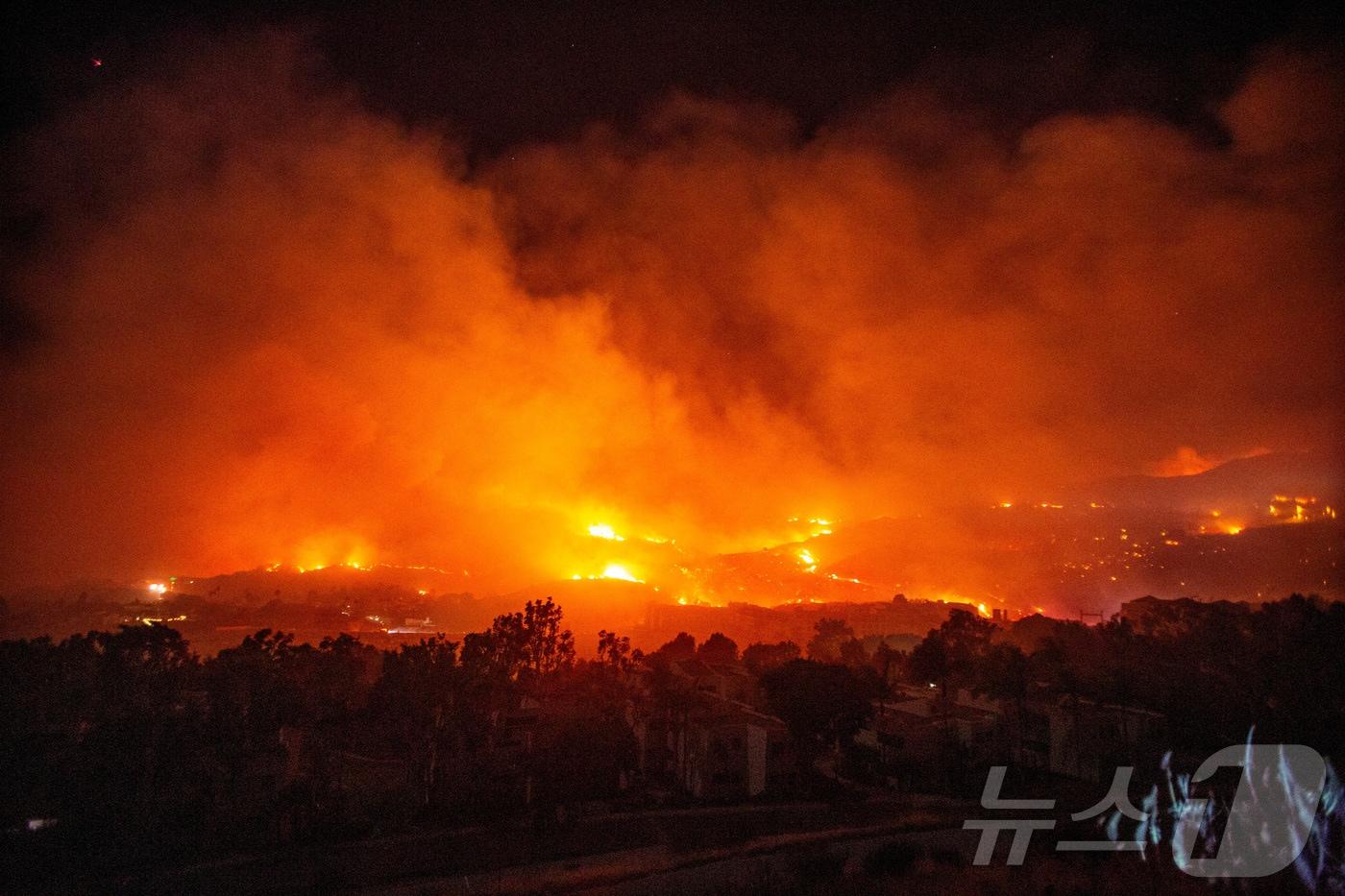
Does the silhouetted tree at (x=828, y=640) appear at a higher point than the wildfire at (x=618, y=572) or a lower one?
lower

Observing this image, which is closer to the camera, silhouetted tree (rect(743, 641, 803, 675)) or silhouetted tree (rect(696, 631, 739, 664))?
silhouetted tree (rect(743, 641, 803, 675))

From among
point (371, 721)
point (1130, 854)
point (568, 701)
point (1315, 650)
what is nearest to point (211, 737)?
point (371, 721)

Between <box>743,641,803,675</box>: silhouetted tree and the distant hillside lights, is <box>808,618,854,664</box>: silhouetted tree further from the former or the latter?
the distant hillside lights

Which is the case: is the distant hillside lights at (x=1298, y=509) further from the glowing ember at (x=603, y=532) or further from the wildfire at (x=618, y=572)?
the glowing ember at (x=603, y=532)

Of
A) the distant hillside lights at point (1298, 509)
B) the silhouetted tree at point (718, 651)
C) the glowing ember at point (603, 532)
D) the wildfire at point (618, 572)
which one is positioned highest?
the distant hillside lights at point (1298, 509)

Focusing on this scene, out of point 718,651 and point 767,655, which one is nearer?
point 767,655

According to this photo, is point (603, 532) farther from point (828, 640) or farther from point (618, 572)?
point (828, 640)

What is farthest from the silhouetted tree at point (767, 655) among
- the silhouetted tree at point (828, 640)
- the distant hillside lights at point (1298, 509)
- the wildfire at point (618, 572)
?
the distant hillside lights at point (1298, 509)

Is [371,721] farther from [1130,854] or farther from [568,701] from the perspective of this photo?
[1130,854]

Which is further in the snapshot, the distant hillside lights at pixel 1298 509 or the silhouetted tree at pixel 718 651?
the distant hillside lights at pixel 1298 509

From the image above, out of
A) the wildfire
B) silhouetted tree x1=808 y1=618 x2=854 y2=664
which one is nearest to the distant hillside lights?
silhouetted tree x1=808 y1=618 x2=854 y2=664

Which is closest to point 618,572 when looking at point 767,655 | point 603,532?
point 603,532

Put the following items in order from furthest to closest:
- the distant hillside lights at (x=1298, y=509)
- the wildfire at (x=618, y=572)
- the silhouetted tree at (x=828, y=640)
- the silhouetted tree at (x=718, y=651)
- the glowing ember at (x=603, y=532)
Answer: the distant hillside lights at (x=1298, y=509)
the glowing ember at (x=603, y=532)
the wildfire at (x=618, y=572)
the silhouetted tree at (x=828, y=640)
the silhouetted tree at (x=718, y=651)

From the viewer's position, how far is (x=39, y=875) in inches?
470
